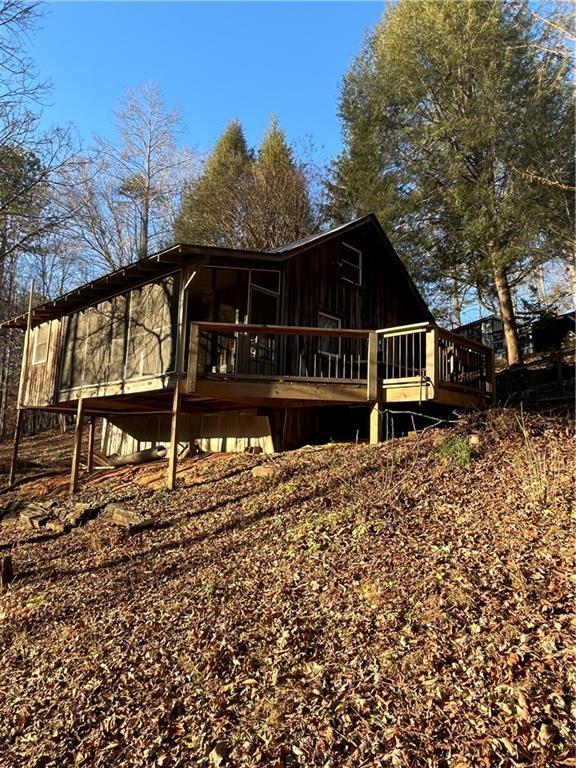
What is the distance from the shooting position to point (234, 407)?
42.1 feet

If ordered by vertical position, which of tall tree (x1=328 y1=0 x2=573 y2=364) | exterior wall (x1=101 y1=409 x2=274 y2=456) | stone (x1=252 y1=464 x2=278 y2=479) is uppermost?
tall tree (x1=328 y1=0 x2=573 y2=364)

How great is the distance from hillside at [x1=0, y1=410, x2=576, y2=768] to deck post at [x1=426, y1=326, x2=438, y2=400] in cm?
120

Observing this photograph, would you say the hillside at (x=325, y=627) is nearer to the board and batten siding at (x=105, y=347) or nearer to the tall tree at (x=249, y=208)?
the board and batten siding at (x=105, y=347)

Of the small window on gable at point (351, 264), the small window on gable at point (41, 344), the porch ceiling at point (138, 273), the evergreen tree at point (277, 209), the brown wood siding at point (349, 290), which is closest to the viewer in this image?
the porch ceiling at point (138, 273)

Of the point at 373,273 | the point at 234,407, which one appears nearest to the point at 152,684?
the point at 234,407

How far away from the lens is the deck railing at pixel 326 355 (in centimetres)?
966

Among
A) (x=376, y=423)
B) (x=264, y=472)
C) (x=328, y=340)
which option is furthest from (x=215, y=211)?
(x=264, y=472)

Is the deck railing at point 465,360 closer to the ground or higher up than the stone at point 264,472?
higher up

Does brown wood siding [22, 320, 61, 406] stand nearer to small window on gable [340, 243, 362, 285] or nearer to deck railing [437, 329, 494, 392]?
small window on gable [340, 243, 362, 285]

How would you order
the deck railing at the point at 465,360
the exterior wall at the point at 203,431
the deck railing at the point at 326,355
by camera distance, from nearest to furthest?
the deck railing at the point at 326,355
the deck railing at the point at 465,360
the exterior wall at the point at 203,431

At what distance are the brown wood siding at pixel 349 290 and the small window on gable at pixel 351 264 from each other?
0.13 metres

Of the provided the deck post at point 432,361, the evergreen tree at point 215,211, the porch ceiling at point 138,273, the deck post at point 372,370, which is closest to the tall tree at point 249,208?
the evergreen tree at point 215,211

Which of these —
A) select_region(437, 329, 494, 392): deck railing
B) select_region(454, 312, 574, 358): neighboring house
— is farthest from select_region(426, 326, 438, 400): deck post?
select_region(454, 312, 574, 358): neighboring house

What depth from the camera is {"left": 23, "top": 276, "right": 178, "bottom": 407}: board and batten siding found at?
11.9 m
